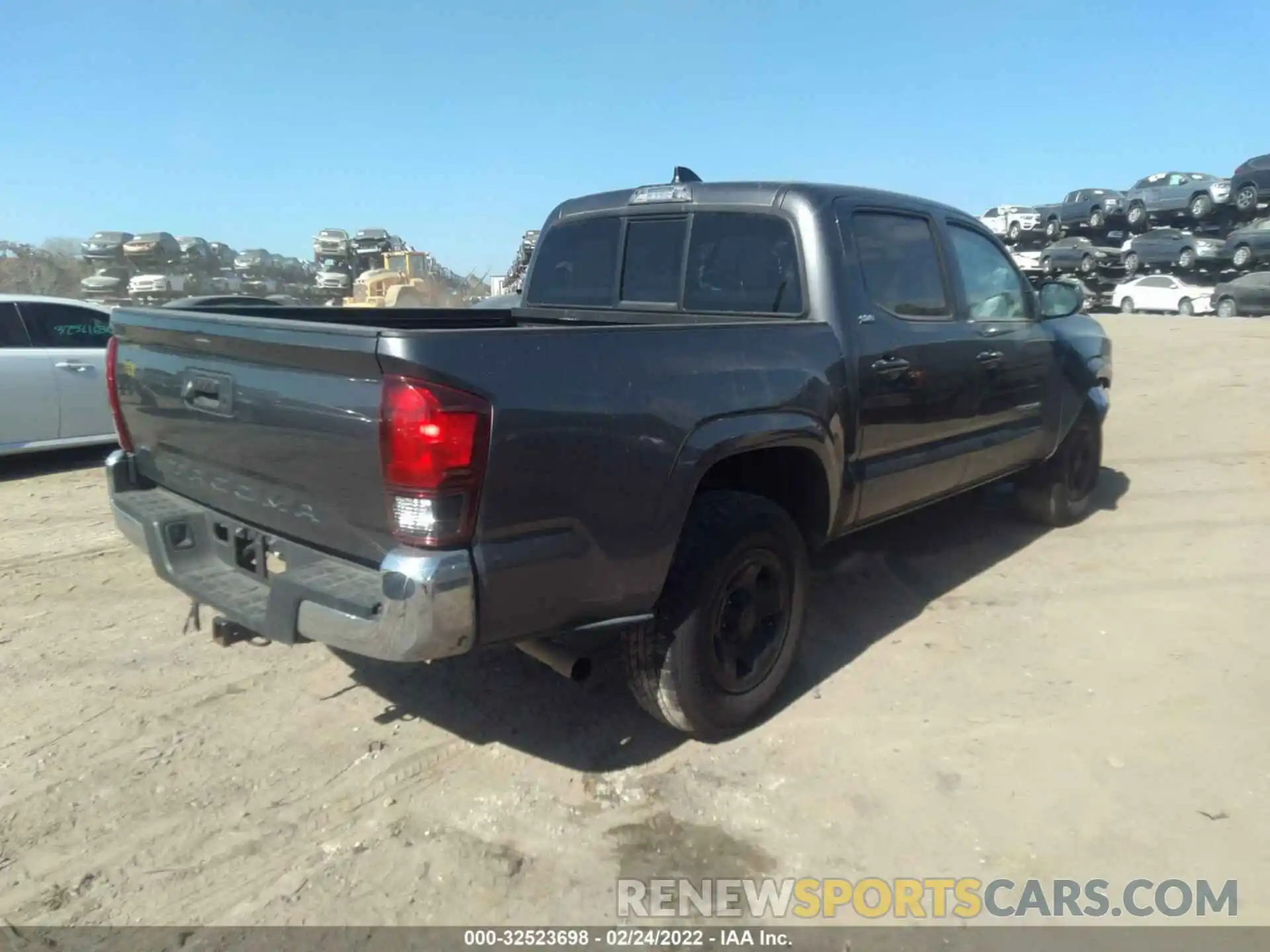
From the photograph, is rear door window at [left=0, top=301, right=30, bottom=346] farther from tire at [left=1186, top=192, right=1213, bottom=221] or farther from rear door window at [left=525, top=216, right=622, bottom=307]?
tire at [left=1186, top=192, right=1213, bottom=221]

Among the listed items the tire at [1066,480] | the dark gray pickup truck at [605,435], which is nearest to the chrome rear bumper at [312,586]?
the dark gray pickup truck at [605,435]

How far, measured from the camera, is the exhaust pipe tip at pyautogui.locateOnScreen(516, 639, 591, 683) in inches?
118

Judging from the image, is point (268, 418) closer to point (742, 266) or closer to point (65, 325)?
point (742, 266)

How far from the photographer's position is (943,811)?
3100 millimetres

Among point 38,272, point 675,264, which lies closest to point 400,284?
point 38,272

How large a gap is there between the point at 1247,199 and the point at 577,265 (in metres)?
26.5

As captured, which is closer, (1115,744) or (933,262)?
(1115,744)

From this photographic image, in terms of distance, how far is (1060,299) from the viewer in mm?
5551

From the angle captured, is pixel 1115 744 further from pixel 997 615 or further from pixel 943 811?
pixel 997 615

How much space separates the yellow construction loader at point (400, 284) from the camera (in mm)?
24000

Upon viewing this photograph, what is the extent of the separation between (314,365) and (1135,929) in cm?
275

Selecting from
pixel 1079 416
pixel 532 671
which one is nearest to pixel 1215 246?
pixel 1079 416

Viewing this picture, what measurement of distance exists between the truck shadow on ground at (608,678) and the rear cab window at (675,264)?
157 cm

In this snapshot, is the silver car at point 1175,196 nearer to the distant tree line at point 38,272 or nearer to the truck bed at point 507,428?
the truck bed at point 507,428
